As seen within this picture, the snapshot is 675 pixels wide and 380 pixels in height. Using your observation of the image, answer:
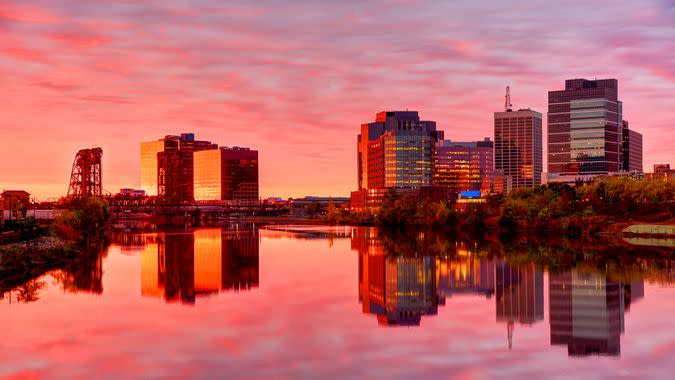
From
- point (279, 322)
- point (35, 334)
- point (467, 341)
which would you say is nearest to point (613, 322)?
point (467, 341)

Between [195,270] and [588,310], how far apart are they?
3939 cm

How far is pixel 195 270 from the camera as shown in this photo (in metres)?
73.0

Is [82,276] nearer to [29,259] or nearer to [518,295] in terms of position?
[29,259]

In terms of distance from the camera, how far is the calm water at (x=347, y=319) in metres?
32.7

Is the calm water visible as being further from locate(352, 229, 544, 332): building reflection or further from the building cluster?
the building cluster

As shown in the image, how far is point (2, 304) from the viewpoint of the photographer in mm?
48125

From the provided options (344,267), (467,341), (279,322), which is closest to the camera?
(467,341)

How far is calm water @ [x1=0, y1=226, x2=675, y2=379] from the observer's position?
107ft

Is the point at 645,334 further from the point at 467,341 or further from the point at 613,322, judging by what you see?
the point at 467,341

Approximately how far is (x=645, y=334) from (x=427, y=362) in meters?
14.3

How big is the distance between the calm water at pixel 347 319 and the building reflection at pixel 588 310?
138 millimetres

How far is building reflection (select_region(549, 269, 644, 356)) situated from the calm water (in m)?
0.14

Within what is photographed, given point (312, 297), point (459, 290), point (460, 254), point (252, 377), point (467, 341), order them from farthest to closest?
point (460, 254)
point (459, 290)
point (312, 297)
point (467, 341)
point (252, 377)

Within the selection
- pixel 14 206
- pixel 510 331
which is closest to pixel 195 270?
pixel 510 331
